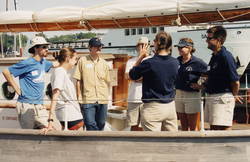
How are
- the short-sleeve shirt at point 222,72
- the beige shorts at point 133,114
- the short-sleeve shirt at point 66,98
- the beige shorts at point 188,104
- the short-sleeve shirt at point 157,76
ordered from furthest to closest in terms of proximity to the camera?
the beige shorts at point 133,114 → the beige shorts at point 188,104 → the short-sleeve shirt at point 66,98 → the short-sleeve shirt at point 222,72 → the short-sleeve shirt at point 157,76

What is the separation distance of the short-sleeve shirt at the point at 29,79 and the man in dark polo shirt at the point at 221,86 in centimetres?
244

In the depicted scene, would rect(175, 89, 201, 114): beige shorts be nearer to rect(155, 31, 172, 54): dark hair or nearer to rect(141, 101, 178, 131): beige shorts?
rect(141, 101, 178, 131): beige shorts

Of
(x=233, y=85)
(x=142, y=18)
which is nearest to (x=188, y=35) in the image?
(x=142, y=18)

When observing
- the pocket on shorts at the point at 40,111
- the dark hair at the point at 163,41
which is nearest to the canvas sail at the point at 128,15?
the dark hair at the point at 163,41

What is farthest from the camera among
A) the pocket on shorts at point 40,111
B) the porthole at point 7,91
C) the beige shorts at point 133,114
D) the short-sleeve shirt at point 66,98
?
Answer: the porthole at point 7,91

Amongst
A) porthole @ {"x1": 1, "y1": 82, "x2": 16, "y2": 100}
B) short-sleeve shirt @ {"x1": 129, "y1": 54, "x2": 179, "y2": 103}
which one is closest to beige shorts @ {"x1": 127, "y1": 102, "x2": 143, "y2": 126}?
short-sleeve shirt @ {"x1": 129, "y1": 54, "x2": 179, "y2": 103}

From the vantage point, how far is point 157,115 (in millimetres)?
3180

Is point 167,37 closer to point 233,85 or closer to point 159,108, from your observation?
point 159,108

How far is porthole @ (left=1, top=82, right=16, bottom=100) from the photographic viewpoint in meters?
5.39

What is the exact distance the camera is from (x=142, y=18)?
474cm

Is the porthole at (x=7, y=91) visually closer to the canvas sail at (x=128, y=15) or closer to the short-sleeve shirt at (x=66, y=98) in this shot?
the canvas sail at (x=128, y=15)

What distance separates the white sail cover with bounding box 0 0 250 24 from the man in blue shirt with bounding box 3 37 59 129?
1.37 meters

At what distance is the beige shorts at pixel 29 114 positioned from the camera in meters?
3.71

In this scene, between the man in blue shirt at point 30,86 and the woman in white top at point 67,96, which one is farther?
the man in blue shirt at point 30,86
